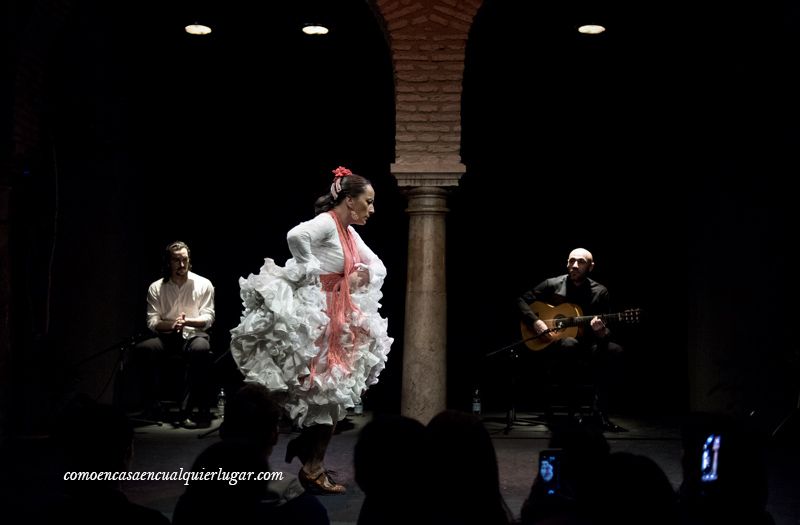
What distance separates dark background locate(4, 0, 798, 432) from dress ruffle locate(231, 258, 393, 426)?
12.1ft

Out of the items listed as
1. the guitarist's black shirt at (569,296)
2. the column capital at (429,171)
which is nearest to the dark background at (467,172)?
the guitarist's black shirt at (569,296)

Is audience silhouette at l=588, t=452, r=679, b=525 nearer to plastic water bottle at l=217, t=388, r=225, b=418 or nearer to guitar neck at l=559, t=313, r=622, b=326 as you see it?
guitar neck at l=559, t=313, r=622, b=326

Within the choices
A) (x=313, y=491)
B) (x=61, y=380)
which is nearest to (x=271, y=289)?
(x=313, y=491)

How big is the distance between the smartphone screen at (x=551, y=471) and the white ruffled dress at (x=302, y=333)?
2.42 metres

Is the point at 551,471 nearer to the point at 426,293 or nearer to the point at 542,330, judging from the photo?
the point at 426,293

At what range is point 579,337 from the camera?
7922 millimetres

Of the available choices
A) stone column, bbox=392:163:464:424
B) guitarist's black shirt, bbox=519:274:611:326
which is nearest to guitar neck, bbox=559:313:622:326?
guitarist's black shirt, bbox=519:274:611:326

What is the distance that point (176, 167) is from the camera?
32.1ft

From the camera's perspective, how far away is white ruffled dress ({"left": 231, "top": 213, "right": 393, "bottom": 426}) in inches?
199

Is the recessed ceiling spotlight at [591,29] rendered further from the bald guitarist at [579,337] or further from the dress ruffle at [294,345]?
the dress ruffle at [294,345]

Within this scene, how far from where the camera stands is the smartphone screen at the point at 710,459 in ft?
8.80

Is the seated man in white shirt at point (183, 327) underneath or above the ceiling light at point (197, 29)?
underneath

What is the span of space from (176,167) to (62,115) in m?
1.58

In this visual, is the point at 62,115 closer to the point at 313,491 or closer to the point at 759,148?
the point at 313,491
